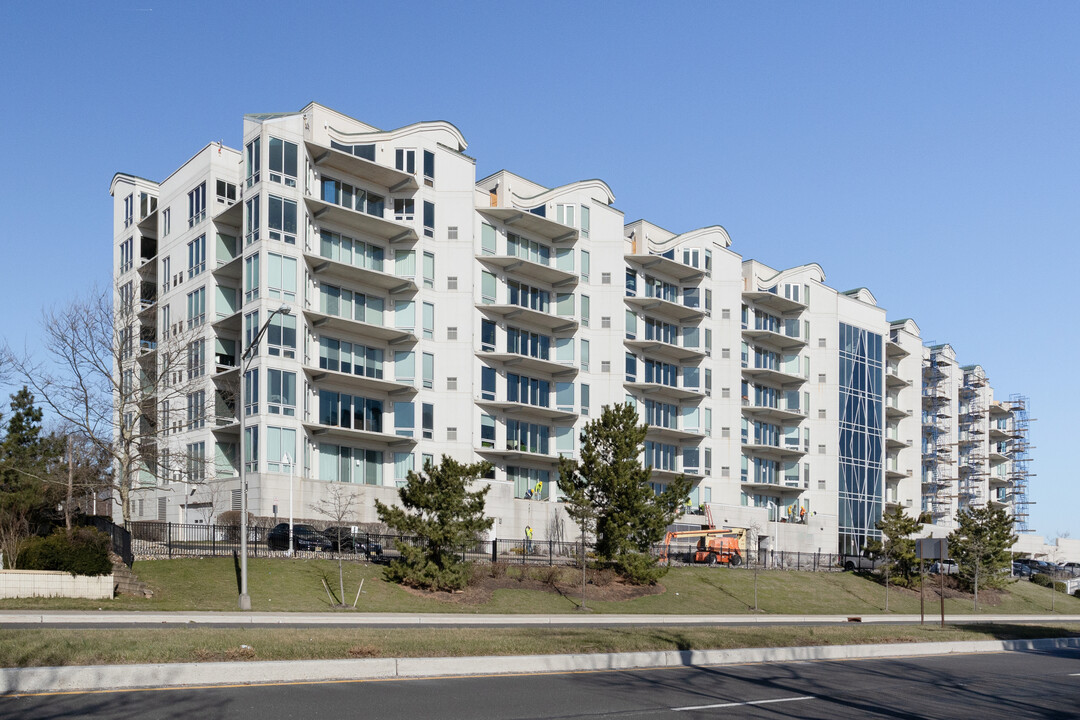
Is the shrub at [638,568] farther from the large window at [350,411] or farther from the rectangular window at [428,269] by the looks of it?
the rectangular window at [428,269]

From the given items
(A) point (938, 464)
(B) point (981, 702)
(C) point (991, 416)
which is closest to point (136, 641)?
(B) point (981, 702)

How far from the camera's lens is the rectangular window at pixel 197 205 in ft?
190

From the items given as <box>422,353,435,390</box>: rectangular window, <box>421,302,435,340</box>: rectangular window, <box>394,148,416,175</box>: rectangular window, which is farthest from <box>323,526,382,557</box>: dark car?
<box>394,148,416,175</box>: rectangular window

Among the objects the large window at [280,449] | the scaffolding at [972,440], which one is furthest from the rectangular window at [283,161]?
the scaffolding at [972,440]

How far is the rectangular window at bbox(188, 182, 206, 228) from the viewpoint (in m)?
58.0

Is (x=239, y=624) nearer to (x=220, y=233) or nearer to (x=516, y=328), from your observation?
(x=220, y=233)

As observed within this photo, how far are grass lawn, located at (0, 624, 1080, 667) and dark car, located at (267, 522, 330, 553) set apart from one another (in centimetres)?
2413

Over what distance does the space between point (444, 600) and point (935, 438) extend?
9139 centimetres

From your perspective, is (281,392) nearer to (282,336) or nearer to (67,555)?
(282,336)

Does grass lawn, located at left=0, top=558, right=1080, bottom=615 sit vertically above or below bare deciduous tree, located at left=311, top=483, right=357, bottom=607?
below

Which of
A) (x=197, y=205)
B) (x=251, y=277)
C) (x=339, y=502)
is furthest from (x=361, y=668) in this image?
(x=197, y=205)

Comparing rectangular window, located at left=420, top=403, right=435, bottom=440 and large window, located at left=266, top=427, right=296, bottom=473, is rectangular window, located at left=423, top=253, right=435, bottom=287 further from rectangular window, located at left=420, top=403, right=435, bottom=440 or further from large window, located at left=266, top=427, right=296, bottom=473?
large window, located at left=266, top=427, right=296, bottom=473

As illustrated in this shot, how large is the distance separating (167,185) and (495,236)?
2046 centimetres

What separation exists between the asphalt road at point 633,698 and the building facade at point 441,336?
31.9 m
